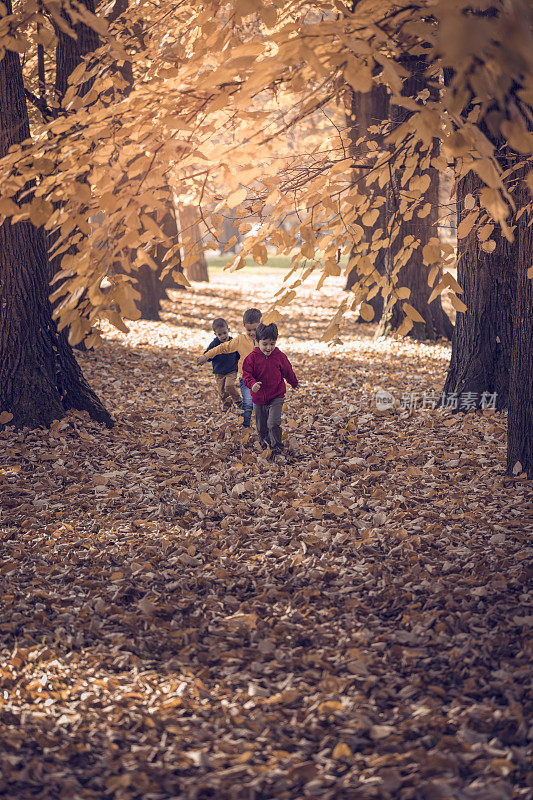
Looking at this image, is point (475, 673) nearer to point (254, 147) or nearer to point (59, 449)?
point (254, 147)

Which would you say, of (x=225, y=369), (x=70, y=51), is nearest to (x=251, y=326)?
(x=225, y=369)

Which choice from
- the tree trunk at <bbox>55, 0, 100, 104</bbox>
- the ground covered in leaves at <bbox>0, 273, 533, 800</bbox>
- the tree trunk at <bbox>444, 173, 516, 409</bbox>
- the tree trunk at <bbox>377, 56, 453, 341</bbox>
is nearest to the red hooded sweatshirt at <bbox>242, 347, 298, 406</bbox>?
the ground covered in leaves at <bbox>0, 273, 533, 800</bbox>

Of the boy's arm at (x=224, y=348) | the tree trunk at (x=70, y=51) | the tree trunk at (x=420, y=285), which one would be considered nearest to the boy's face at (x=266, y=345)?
the boy's arm at (x=224, y=348)

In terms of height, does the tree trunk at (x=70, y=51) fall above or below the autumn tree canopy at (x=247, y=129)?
above

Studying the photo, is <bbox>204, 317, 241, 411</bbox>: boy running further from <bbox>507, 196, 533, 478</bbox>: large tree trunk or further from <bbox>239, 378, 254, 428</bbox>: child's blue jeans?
<bbox>507, 196, 533, 478</bbox>: large tree trunk

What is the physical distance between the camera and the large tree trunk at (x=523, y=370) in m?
5.44

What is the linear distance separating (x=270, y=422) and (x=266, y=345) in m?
0.76

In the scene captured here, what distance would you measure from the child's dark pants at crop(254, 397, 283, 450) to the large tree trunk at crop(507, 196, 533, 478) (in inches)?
83.6

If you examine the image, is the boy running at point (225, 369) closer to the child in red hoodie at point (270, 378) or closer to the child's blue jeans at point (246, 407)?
the child's blue jeans at point (246, 407)

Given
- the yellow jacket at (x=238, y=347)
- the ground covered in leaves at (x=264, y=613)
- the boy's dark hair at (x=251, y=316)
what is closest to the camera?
the ground covered in leaves at (x=264, y=613)

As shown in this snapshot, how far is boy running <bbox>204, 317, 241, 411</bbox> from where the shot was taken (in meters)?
8.09

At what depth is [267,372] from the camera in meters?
6.76

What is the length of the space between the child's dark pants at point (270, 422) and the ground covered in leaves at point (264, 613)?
0.64 feet

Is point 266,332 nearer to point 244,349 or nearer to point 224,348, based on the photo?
point 244,349
